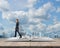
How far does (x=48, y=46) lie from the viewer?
26.6 ft

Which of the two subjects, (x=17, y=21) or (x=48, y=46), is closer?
(x=48, y=46)

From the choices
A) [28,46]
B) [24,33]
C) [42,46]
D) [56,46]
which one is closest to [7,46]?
[28,46]

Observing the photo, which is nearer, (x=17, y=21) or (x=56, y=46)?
(x=56, y=46)

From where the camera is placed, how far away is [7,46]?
316 inches

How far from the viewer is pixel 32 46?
8039 millimetres

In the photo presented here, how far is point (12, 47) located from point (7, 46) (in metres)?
0.22

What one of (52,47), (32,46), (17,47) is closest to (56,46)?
(52,47)

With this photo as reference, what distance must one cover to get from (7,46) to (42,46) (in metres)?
1.48

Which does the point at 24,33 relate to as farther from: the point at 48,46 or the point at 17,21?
the point at 48,46

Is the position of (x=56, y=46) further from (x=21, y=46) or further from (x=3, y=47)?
(x=3, y=47)

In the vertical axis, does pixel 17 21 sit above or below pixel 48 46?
above

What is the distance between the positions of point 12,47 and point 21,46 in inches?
15.0

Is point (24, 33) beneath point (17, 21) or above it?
beneath

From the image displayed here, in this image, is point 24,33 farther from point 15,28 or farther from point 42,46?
point 42,46
